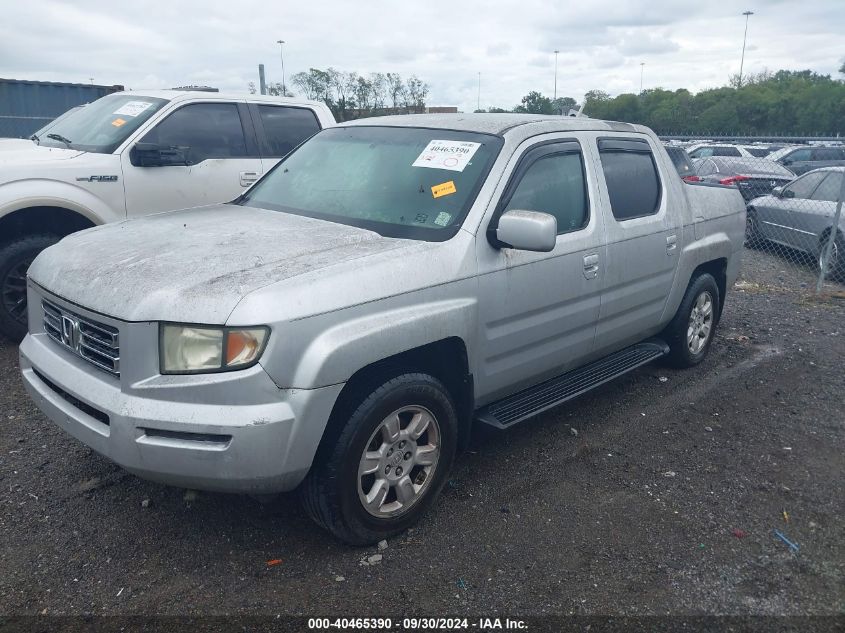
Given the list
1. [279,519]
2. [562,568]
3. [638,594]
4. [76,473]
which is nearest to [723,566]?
[638,594]

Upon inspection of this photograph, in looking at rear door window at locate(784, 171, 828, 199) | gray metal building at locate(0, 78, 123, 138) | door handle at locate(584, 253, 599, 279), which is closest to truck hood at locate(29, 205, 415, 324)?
door handle at locate(584, 253, 599, 279)

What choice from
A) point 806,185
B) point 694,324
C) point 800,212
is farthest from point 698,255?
point 806,185

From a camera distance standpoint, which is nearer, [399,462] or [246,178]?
[399,462]

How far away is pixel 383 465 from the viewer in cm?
316

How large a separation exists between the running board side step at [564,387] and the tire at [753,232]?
6.96m

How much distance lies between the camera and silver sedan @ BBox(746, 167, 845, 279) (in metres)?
9.30

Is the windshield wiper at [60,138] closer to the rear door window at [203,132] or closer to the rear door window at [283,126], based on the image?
the rear door window at [203,132]

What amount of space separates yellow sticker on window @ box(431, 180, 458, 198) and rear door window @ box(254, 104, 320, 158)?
330 centimetres

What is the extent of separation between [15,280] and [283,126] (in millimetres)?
2752

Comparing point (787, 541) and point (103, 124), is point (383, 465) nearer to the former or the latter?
point (787, 541)

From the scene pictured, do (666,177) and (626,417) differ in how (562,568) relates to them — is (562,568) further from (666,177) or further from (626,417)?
(666,177)

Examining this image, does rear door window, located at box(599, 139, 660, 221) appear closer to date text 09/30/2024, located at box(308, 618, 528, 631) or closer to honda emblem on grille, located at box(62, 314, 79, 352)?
date text 09/30/2024, located at box(308, 618, 528, 631)

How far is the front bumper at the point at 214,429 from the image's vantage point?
2666 mm

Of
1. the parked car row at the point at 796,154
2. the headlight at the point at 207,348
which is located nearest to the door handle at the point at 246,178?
the headlight at the point at 207,348
